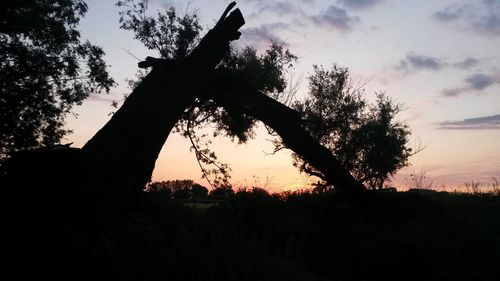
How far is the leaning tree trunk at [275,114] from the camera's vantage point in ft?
41.6

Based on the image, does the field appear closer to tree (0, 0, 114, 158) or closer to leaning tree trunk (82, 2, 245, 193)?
leaning tree trunk (82, 2, 245, 193)

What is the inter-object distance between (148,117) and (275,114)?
16.3ft

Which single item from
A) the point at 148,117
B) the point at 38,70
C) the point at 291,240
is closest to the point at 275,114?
the point at 291,240

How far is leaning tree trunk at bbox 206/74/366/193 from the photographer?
12680 millimetres

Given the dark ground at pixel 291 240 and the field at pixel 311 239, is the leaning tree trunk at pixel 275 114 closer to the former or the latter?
the dark ground at pixel 291 240

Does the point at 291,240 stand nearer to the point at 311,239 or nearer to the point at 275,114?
the point at 311,239

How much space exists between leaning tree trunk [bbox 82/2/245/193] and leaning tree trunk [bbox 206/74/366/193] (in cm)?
150

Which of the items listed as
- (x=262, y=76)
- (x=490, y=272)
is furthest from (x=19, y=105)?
(x=490, y=272)

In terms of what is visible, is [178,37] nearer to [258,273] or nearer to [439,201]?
[439,201]

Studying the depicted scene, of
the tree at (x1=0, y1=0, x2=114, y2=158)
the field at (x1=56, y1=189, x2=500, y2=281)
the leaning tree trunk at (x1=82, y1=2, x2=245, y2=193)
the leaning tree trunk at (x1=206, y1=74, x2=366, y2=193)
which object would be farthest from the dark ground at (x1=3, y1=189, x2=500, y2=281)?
the tree at (x1=0, y1=0, x2=114, y2=158)

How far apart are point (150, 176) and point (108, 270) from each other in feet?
10.2

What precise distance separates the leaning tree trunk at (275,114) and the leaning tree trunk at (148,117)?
1499 millimetres

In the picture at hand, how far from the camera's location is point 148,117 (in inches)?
354

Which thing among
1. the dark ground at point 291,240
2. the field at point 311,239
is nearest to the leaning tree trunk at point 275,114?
the dark ground at point 291,240
